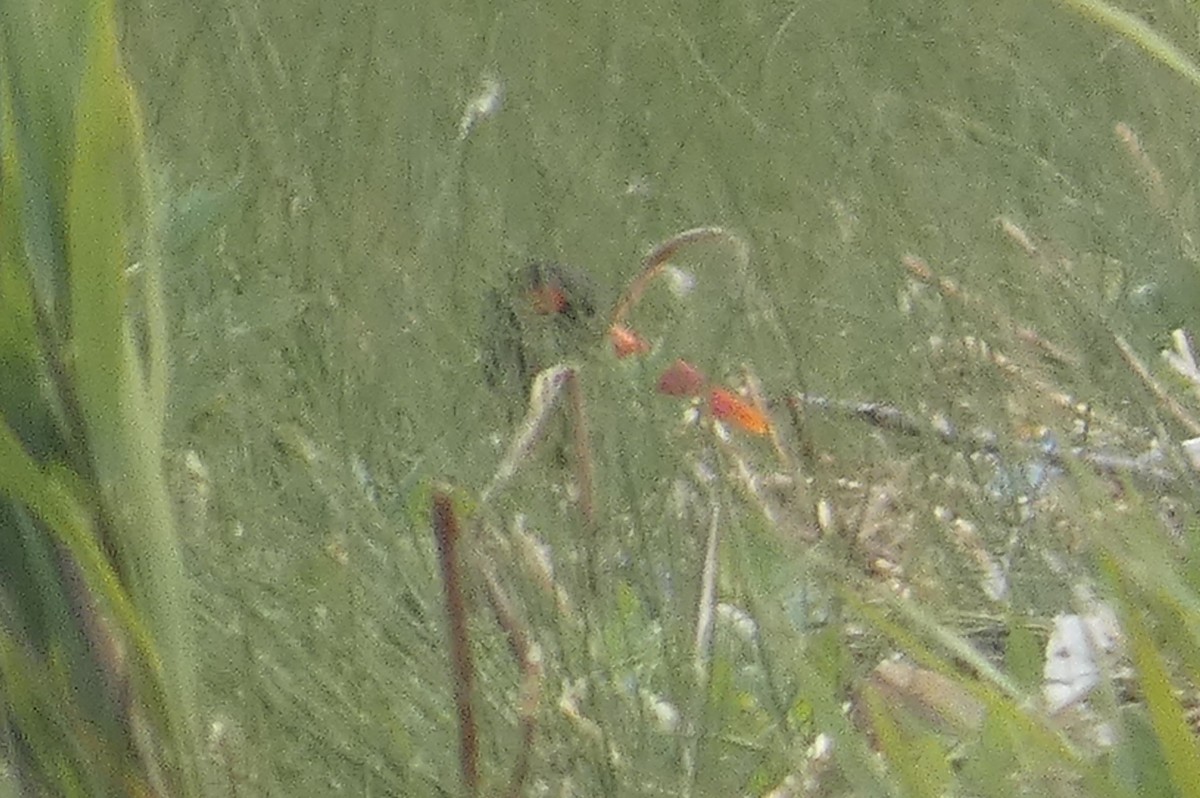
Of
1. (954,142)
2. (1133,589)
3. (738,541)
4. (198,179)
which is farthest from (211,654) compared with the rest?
(954,142)

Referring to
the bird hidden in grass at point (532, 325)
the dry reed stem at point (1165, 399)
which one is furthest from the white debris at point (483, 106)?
the dry reed stem at point (1165, 399)

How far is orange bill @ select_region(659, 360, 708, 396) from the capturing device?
1.99 ft

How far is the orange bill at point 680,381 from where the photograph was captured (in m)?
0.61

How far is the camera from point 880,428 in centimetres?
74

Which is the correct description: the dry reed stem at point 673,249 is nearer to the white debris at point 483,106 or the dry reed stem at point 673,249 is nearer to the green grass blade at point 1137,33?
the green grass blade at point 1137,33

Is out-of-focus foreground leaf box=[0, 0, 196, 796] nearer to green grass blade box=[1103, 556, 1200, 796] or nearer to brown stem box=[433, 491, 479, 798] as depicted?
brown stem box=[433, 491, 479, 798]

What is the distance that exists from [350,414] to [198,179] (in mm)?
266

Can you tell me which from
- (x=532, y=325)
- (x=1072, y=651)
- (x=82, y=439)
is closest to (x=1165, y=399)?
(x=1072, y=651)

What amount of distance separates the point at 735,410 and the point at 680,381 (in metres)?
0.02

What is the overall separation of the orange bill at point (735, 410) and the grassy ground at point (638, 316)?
2 centimetres

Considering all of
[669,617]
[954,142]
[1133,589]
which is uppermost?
[1133,589]

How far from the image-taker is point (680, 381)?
0.61 meters

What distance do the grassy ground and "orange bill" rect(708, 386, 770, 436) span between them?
19 mm

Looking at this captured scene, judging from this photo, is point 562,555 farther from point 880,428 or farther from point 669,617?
point 880,428
